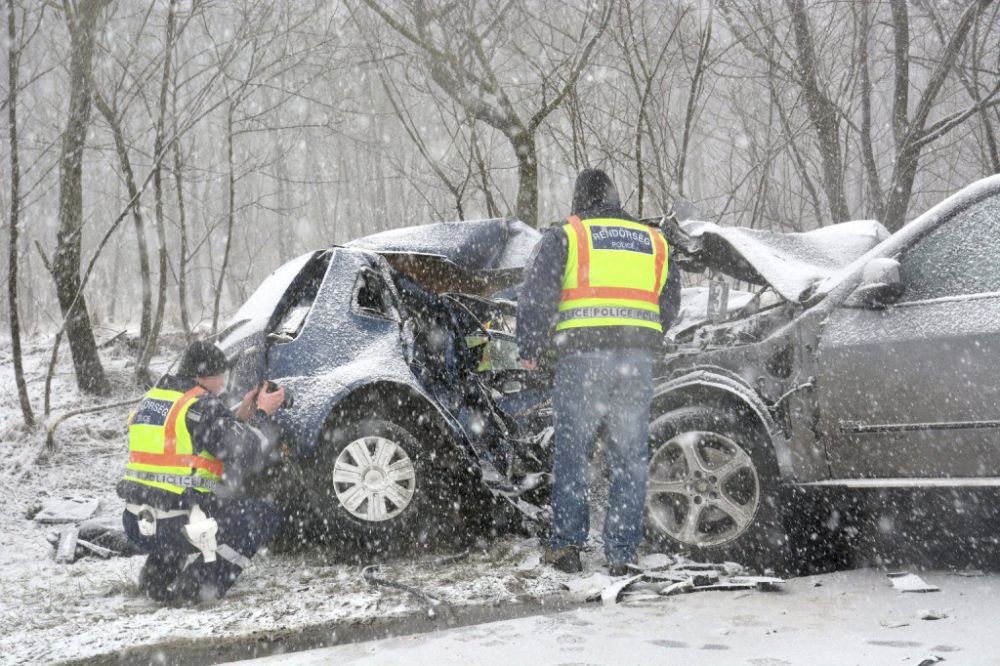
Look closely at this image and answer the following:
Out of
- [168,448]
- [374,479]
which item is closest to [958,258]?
[374,479]

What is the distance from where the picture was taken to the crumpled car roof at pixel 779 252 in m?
4.54

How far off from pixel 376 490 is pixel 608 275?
173 cm

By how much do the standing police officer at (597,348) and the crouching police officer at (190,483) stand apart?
1.56 metres

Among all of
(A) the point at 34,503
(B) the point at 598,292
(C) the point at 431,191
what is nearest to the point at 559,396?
(B) the point at 598,292

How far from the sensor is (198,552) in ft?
13.5

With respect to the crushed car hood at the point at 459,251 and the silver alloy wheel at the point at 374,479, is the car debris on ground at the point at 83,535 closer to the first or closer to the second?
the silver alloy wheel at the point at 374,479

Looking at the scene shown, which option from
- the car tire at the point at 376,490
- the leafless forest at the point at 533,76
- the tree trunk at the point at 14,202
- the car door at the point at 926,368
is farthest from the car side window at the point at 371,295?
the tree trunk at the point at 14,202

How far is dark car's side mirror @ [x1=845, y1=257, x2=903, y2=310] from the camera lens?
3.89m

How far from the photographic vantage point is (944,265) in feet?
13.1

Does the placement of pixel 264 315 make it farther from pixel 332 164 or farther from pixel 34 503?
pixel 332 164

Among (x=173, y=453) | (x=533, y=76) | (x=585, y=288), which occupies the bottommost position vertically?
(x=173, y=453)

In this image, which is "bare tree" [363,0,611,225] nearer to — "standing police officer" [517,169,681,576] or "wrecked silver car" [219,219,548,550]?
"wrecked silver car" [219,219,548,550]

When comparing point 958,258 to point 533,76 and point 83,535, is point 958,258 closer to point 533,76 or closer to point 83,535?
point 83,535

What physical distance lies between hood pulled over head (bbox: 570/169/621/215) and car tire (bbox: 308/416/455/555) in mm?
1630
